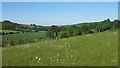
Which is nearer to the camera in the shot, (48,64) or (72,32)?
(48,64)

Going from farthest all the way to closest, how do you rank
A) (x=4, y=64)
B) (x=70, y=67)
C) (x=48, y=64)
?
(x=4, y=64), (x=48, y=64), (x=70, y=67)

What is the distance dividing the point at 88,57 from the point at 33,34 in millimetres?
92744

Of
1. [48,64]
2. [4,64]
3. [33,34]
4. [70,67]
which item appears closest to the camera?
[70,67]

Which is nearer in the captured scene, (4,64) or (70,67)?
(70,67)

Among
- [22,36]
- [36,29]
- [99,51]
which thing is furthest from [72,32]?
[99,51]

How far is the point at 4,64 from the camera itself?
11.3 metres

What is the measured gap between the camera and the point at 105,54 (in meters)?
12.0

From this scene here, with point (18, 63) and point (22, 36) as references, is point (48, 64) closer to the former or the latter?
point (18, 63)

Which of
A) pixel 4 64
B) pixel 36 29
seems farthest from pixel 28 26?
pixel 4 64

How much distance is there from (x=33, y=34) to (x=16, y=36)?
1231 centimetres

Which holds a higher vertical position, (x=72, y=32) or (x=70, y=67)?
(x=70, y=67)

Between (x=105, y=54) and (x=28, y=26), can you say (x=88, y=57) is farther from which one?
(x=28, y=26)

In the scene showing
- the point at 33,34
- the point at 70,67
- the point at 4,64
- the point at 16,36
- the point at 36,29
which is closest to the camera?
the point at 70,67

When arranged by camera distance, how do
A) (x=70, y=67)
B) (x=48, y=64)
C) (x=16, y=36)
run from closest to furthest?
(x=70, y=67) → (x=48, y=64) → (x=16, y=36)
